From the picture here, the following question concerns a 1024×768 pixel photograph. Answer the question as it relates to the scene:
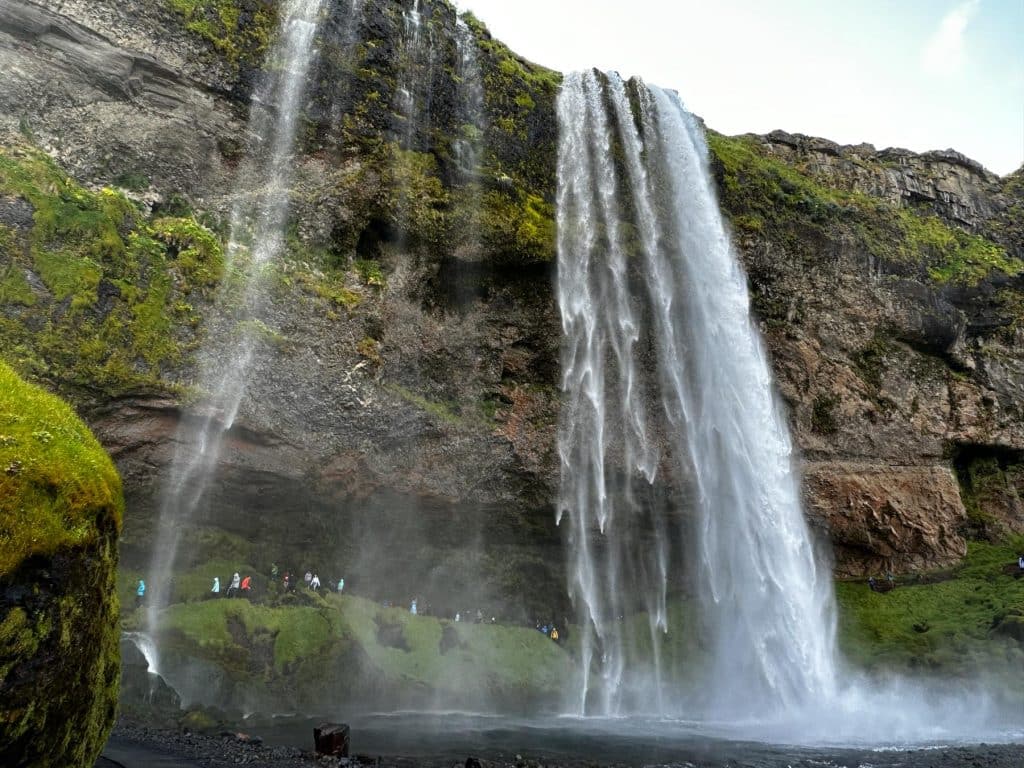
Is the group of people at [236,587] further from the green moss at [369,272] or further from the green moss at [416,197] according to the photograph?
the green moss at [416,197]

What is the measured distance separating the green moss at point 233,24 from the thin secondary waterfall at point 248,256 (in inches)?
19.9

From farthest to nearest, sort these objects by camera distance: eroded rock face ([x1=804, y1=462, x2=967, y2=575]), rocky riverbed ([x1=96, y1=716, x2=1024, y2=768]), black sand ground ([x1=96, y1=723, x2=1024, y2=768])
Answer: eroded rock face ([x1=804, y1=462, x2=967, y2=575])
rocky riverbed ([x1=96, y1=716, x2=1024, y2=768])
black sand ground ([x1=96, y1=723, x2=1024, y2=768])

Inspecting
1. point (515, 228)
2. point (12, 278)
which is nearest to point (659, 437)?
point (515, 228)

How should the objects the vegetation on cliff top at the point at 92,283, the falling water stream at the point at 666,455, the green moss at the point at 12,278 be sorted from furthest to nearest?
the falling water stream at the point at 666,455, the vegetation on cliff top at the point at 92,283, the green moss at the point at 12,278

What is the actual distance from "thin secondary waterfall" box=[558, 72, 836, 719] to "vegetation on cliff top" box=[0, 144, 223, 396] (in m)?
12.4

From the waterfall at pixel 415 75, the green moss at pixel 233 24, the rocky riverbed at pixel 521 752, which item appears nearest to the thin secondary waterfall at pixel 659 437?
the waterfall at pixel 415 75

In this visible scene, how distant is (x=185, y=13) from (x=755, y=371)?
73.7ft

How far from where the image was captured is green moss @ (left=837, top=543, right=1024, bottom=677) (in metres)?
22.3

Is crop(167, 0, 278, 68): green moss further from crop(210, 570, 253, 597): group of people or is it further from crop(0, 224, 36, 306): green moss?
crop(210, 570, 253, 597): group of people

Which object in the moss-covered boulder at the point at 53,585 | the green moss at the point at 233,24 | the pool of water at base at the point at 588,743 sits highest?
the green moss at the point at 233,24

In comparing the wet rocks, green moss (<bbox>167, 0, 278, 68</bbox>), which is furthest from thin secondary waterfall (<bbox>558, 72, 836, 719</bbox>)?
the wet rocks

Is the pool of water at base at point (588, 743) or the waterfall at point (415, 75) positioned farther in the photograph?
the waterfall at point (415, 75)

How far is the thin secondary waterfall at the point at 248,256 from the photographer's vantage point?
1769cm

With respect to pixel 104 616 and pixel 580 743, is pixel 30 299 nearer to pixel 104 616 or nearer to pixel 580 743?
pixel 104 616
